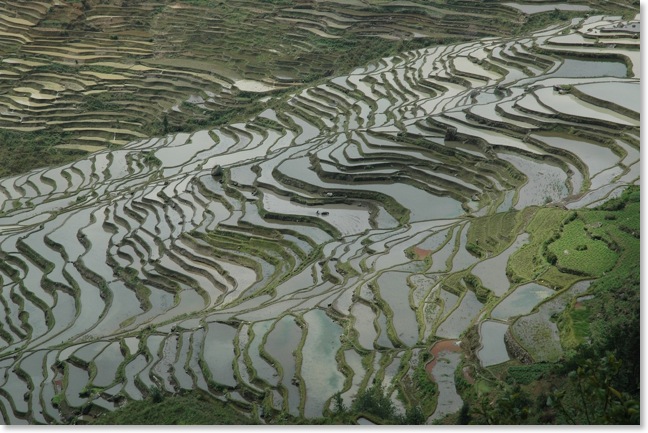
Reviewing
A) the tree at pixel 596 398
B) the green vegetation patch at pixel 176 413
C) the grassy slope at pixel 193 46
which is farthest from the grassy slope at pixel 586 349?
the grassy slope at pixel 193 46

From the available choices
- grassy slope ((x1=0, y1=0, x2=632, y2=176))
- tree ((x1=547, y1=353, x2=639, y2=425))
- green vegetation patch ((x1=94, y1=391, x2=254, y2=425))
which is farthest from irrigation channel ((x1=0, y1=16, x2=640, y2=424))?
grassy slope ((x1=0, y1=0, x2=632, y2=176))

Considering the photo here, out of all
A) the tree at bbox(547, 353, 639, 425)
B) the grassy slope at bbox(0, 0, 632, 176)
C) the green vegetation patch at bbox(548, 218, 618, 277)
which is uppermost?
the tree at bbox(547, 353, 639, 425)

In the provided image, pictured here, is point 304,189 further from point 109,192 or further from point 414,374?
→ point 414,374

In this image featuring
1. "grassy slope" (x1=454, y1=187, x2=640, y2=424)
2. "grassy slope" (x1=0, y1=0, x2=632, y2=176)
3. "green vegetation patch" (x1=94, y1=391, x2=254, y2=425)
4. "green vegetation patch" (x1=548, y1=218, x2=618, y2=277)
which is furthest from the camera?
"grassy slope" (x1=0, y1=0, x2=632, y2=176)

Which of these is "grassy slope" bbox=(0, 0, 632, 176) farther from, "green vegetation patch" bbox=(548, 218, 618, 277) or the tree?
the tree

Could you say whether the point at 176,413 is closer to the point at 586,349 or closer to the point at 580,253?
the point at 586,349

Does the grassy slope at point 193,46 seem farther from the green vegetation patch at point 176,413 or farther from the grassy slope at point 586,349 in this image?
the green vegetation patch at point 176,413

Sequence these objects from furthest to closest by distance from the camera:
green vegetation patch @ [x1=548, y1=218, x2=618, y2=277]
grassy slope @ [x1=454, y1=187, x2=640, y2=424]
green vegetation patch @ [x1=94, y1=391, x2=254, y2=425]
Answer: green vegetation patch @ [x1=548, y1=218, x2=618, y2=277]
green vegetation patch @ [x1=94, y1=391, x2=254, y2=425]
grassy slope @ [x1=454, y1=187, x2=640, y2=424]

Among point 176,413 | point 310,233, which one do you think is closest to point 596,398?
point 176,413

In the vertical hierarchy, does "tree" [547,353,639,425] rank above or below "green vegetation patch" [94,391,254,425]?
above

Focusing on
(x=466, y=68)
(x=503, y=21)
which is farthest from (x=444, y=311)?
(x=503, y=21)
